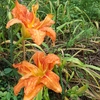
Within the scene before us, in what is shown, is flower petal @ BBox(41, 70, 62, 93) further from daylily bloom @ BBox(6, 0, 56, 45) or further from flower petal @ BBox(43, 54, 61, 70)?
daylily bloom @ BBox(6, 0, 56, 45)

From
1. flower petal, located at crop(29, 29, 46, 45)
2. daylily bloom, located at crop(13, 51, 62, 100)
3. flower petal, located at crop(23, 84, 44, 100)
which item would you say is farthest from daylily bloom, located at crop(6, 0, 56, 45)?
flower petal, located at crop(23, 84, 44, 100)

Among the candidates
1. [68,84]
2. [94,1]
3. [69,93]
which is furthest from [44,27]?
[94,1]

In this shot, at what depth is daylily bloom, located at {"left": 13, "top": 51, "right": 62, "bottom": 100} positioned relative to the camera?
5.45ft

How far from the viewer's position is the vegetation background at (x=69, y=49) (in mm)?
2263

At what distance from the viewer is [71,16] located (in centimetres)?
344

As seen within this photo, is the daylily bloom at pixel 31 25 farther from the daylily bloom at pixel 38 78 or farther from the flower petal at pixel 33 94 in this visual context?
the flower petal at pixel 33 94

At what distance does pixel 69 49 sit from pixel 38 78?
1.20 meters

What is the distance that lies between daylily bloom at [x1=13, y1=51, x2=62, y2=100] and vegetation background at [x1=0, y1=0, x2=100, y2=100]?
277 mm

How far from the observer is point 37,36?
1.63 metres

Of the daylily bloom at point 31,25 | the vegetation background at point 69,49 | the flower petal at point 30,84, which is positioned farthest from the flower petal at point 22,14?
the flower petal at point 30,84

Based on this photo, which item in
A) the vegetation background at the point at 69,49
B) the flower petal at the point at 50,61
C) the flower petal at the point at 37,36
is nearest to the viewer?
the flower petal at the point at 37,36

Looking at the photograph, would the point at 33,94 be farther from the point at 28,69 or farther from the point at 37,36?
the point at 37,36

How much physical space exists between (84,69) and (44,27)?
88 cm

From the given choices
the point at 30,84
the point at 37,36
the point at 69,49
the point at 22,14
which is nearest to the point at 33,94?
the point at 30,84
